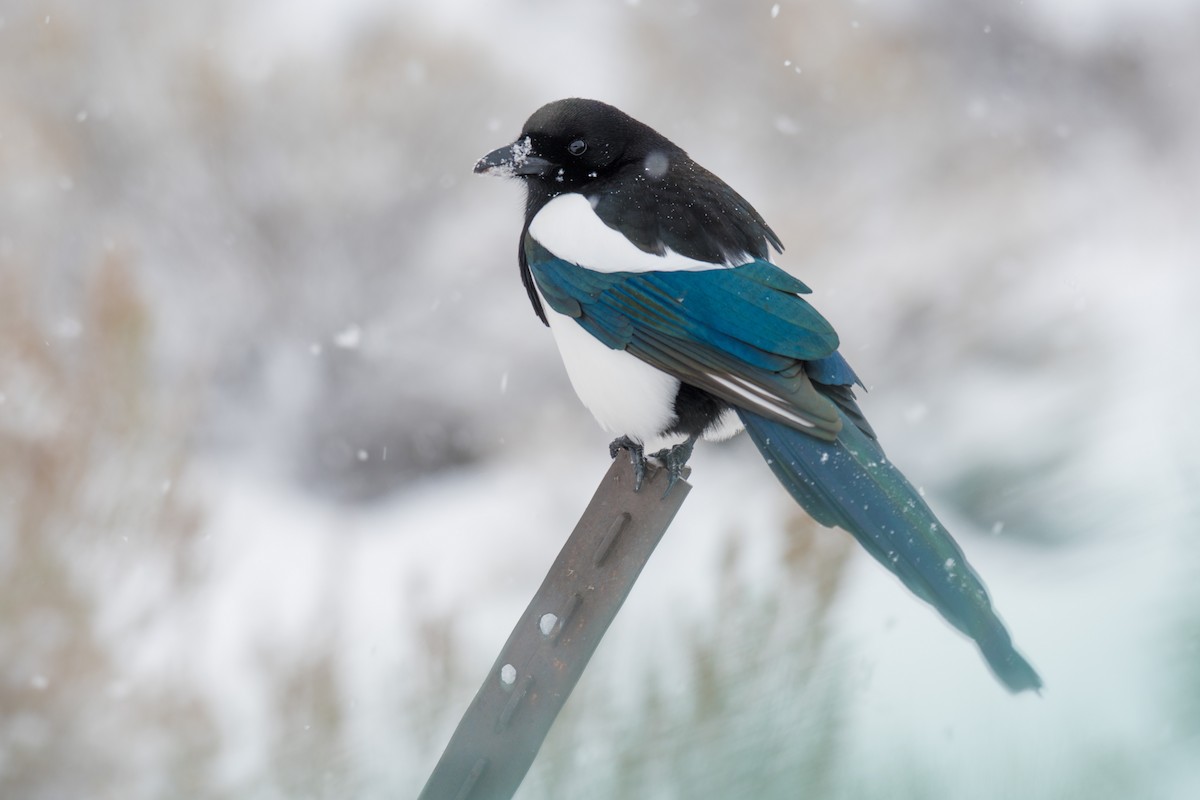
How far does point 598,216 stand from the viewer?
44.0 inches

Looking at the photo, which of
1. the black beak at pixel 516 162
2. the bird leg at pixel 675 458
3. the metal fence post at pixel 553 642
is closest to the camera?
the metal fence post at pixel 553 642

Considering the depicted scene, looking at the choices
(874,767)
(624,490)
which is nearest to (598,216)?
(624,490)

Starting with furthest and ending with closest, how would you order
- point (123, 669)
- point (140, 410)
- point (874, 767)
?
point (140, 410)
point (123, 669)
point (874, 767)

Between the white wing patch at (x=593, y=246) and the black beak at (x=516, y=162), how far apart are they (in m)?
0.07

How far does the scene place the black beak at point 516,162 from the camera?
3.95ft

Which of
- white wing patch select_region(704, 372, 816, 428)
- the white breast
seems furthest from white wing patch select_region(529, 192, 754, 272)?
white wing patch select_region(704, 372, 816, 428)

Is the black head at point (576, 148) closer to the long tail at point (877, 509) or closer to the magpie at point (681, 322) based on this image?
the magpie at point (681, 322)

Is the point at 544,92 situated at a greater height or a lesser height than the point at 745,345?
greater

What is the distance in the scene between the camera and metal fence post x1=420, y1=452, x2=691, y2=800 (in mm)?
613

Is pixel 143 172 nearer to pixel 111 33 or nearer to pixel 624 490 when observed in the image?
pixel 111 33

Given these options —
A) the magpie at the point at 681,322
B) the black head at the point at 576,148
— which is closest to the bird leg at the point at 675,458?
the magpie at the point at 681,322

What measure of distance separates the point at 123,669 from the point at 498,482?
1.10 metres

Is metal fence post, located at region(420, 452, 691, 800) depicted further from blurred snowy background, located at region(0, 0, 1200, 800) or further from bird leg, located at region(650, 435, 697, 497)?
blurred snowy background, located at region(0, 0, 1200, 800)

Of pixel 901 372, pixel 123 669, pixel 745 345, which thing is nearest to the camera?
pixel 745 345
